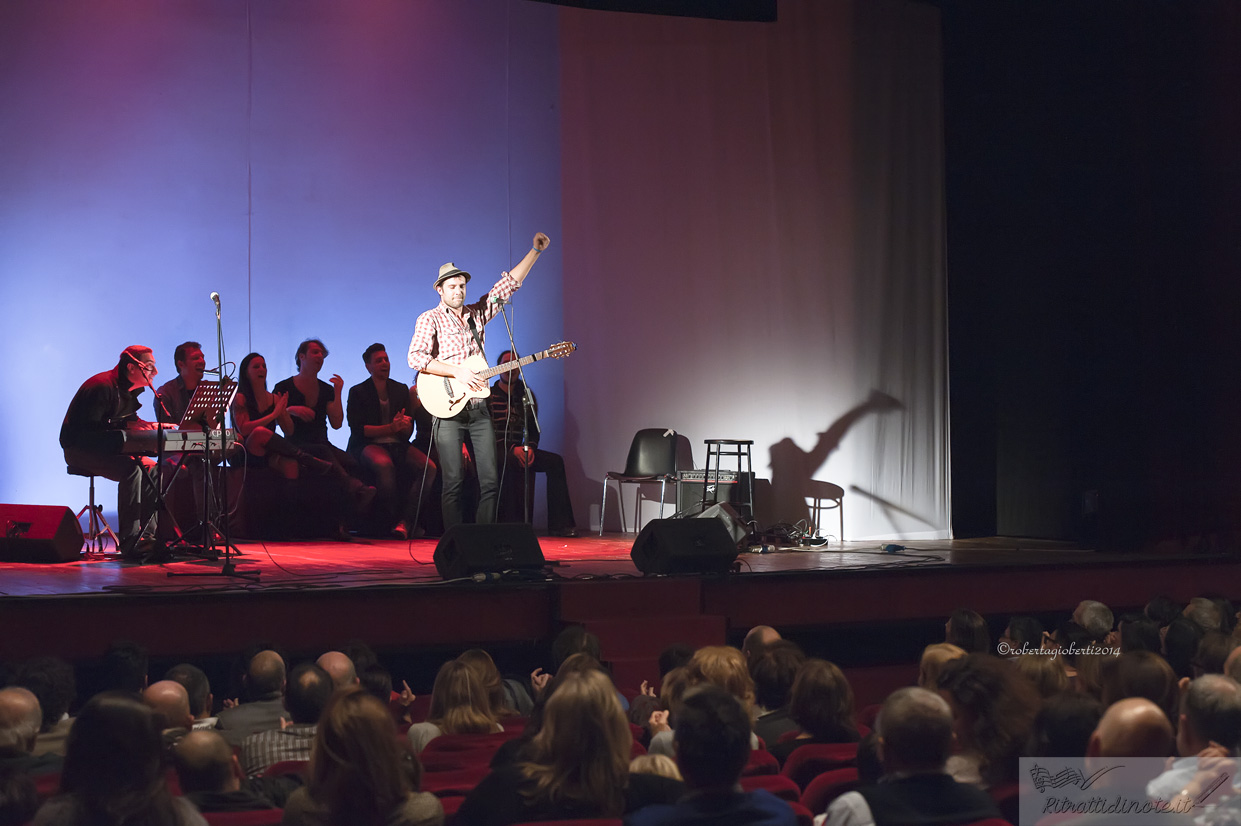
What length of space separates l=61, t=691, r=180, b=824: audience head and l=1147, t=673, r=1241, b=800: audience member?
6.47ft

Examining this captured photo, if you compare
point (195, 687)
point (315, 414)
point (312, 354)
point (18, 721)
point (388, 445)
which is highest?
point (312, 354)

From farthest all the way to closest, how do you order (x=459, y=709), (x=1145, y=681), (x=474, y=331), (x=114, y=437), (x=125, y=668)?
(x=474, y=331), (x=114, y=437), (x=125, y=668), (x=459, y=709), (x=1145, y=681)

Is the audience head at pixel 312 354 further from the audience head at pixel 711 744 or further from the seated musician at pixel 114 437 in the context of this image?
the audience head at pixel 711 744

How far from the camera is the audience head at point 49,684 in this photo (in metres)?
3.38

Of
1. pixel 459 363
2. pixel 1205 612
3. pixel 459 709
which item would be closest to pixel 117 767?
pixel 459 709

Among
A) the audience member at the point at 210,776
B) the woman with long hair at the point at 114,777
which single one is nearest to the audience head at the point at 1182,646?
the audience member at the point at 210,776

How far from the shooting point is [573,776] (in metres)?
2.32

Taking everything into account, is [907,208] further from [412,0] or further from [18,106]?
[18,106]

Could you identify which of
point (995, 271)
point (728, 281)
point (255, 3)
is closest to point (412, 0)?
point (255, 3)

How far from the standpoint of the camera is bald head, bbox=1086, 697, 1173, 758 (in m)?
2.27

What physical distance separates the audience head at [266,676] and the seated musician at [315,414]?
13.6 ft

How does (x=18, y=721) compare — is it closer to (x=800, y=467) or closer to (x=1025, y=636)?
(x=1025, y=636)

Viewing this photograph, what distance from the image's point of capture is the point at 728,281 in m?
8.79

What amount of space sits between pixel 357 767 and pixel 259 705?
1491 millimetres
